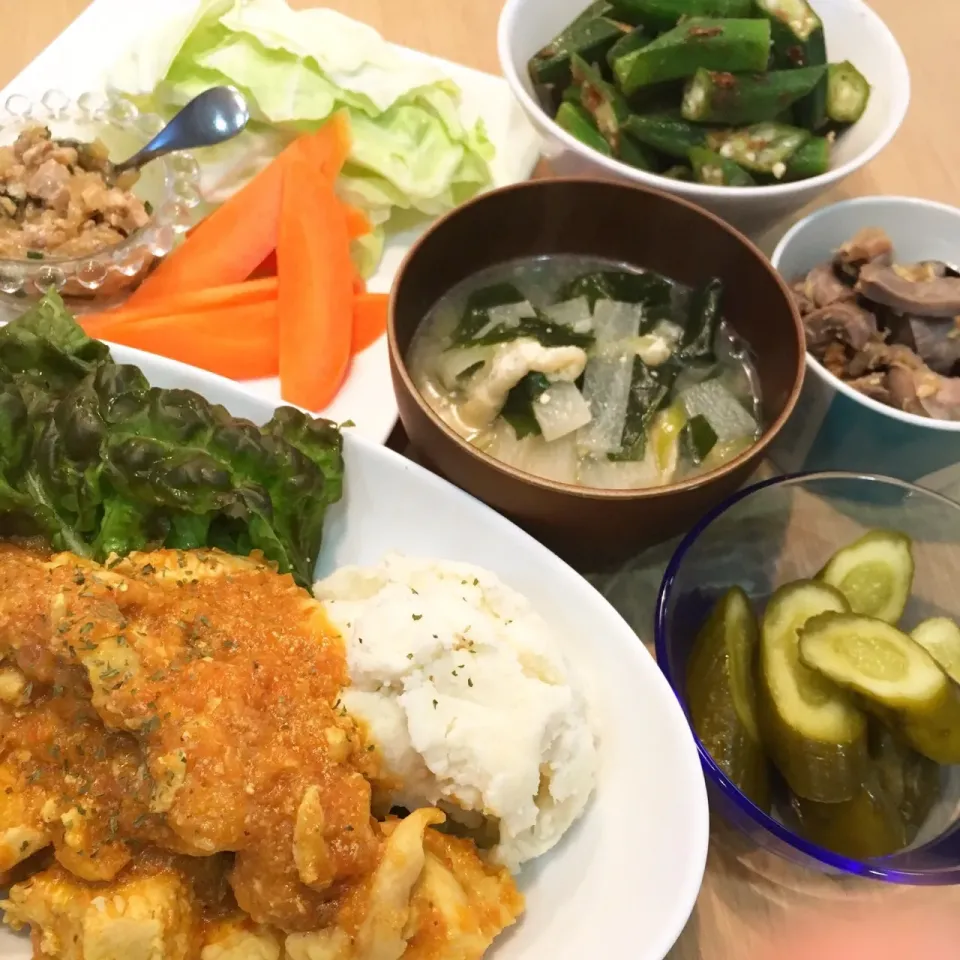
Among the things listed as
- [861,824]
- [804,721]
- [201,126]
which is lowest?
[861,824]

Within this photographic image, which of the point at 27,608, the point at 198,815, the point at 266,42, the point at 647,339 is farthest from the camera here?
the point at 266,42

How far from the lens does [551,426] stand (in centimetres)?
165

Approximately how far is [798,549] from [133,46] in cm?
194

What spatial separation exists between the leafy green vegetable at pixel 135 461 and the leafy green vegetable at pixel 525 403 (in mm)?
337

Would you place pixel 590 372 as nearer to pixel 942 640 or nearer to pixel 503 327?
pixel 503 327

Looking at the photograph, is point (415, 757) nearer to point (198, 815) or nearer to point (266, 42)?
point (198, 815)

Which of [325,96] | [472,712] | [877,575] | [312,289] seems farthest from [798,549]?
[325,96]

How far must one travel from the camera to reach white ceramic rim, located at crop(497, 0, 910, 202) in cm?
181

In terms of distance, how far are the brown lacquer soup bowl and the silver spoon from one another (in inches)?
29.8

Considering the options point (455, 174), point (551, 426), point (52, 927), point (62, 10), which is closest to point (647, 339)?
point (551, 426)

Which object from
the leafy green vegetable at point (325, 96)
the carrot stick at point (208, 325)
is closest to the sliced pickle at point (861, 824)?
the carrot stick at point (208, 325)

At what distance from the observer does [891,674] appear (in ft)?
4.24

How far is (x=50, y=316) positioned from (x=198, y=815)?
87 centimetres

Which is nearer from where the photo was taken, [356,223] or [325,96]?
[356,223]
